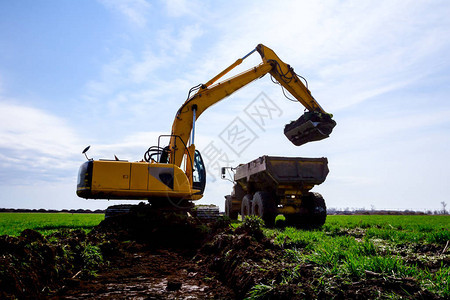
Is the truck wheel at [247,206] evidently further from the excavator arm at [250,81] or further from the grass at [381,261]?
the grass at [381,261]

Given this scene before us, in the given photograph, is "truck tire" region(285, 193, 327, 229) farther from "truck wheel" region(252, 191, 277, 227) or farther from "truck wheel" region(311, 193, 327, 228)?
"truck wheel" region(252, 191, 277, 227)

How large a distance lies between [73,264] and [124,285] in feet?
4.31

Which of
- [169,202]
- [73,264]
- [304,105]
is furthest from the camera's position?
[304,105]

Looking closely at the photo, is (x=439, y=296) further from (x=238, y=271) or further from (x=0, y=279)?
(x=0, y=279)

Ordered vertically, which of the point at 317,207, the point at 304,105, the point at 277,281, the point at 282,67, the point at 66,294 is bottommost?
the point at 66,294

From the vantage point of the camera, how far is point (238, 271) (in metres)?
4.64

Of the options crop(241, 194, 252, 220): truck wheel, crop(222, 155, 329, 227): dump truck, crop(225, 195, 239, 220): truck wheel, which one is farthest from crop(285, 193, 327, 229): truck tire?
crop(225, 195, 239, 220): truck wheel

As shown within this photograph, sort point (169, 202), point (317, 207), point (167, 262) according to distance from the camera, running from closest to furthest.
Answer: point (167, 262)
point (169, 202)
point (317, 207)

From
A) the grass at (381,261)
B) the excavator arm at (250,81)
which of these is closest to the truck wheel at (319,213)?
the excavator arm at (250,81)

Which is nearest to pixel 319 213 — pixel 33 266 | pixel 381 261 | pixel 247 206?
pixel 247 206

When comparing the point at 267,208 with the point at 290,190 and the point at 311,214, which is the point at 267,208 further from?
the point at 311,214

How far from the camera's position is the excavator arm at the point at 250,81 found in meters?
11.1

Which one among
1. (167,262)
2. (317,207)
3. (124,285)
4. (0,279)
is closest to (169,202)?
(167,262)

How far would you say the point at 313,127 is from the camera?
431 inches
